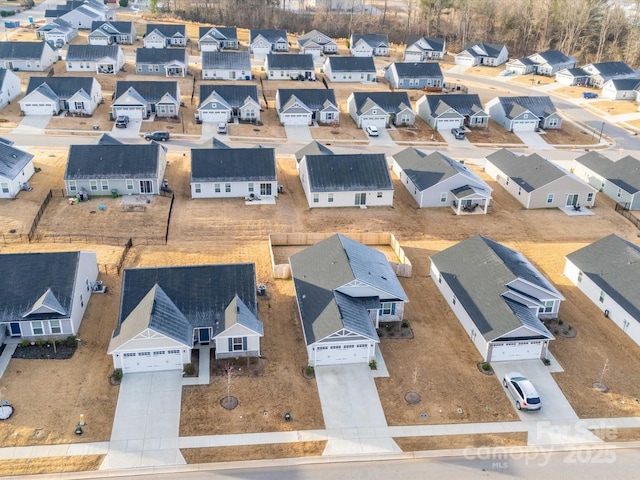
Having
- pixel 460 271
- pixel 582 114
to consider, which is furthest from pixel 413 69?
pixel 460 271

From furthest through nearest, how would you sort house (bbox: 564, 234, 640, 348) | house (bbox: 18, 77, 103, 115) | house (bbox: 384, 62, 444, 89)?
house (bbox: 384, 62, 444, 89), house (bbox: 18, 77, 103, 115), house (bbox: 564, 234, 640, 348)

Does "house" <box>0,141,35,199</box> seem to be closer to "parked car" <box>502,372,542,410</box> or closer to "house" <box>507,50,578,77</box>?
"parked car" <box>502,372,542,410</box>

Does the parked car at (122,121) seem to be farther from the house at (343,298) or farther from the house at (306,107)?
the house at (343,298)

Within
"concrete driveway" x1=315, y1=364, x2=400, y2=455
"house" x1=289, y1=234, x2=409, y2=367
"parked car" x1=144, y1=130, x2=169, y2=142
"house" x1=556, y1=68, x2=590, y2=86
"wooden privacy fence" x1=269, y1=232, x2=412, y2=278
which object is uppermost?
"house" x1=556, y1=68, x2=590, y2=86

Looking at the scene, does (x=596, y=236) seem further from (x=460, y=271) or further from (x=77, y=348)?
(x=77, y=348)

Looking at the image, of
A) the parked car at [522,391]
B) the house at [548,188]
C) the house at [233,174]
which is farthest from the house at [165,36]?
the parked car at [522,391]

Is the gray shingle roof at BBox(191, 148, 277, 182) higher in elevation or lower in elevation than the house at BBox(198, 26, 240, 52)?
lower

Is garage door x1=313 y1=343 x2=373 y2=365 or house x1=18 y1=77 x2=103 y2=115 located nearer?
garage door x1=313 y1=343 x2=373 y2=365

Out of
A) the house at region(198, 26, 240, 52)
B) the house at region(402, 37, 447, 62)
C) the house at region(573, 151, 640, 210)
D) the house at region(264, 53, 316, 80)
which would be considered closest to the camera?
the house at region(573, 151, 640, 210)

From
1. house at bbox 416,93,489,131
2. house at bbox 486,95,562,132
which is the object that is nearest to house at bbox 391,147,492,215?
house at bbox 416,93,489,131
